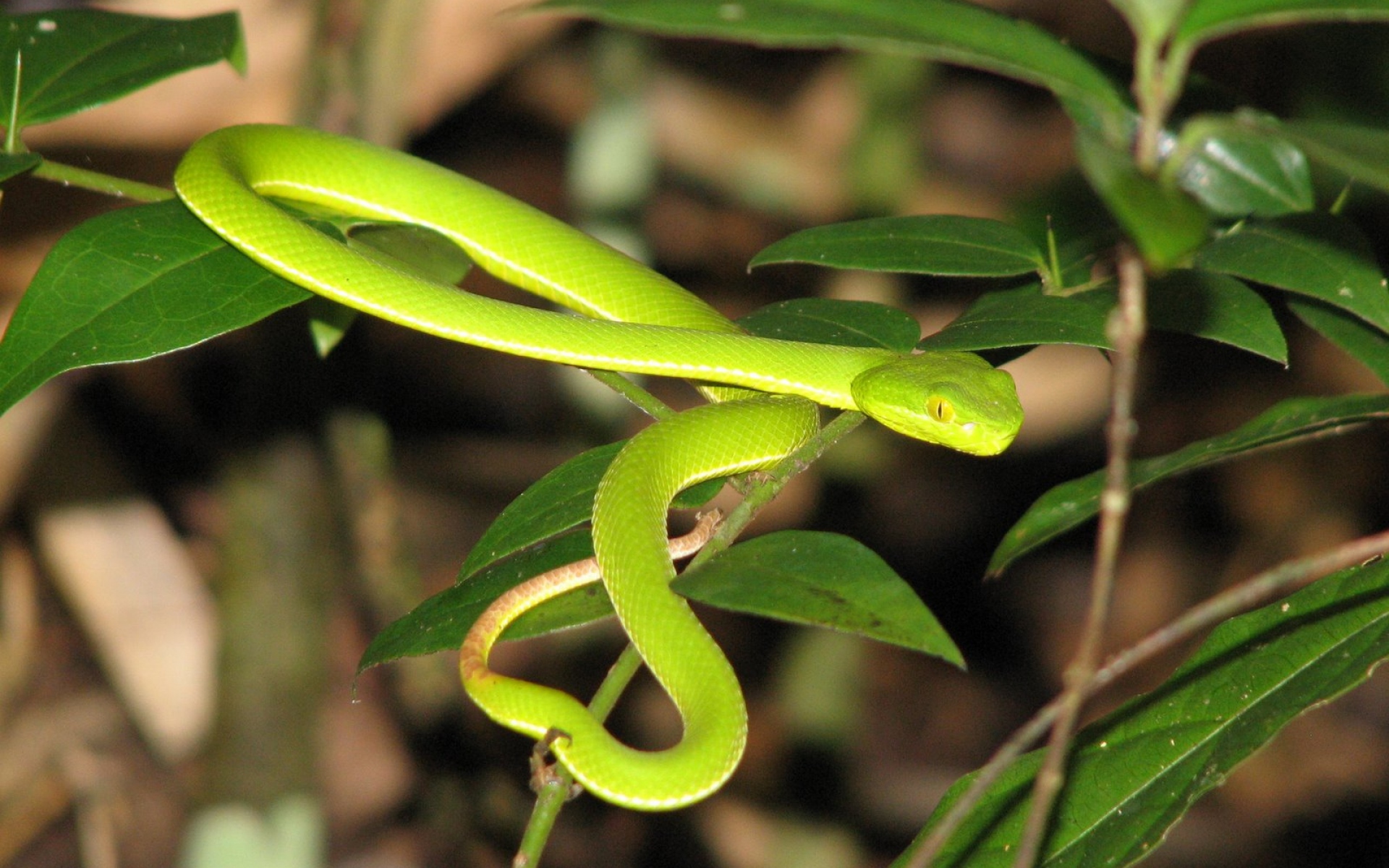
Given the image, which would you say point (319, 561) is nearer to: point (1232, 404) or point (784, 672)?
point (784, 672)

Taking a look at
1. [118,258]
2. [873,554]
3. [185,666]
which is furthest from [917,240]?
[185,666]

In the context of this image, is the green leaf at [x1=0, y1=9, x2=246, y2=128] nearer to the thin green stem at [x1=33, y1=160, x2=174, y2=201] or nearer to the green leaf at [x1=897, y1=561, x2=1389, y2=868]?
the thin green stem at [x1=33, y1=160, x2=174, y2=201]

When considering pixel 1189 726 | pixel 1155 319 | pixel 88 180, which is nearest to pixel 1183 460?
pixel 1155 319

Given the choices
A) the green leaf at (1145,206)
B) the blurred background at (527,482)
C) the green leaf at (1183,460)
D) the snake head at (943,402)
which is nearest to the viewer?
the green leaf at (1145,206)

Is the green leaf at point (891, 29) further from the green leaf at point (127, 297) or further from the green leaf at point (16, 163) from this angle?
the green leaf at point (16, 163)

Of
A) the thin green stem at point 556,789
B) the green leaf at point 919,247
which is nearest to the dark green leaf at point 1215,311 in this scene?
the green leaf at point 919,247

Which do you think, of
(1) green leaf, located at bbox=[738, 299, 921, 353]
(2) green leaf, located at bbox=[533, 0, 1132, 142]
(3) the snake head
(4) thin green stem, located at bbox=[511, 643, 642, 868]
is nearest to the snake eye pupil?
(3) the snake head
